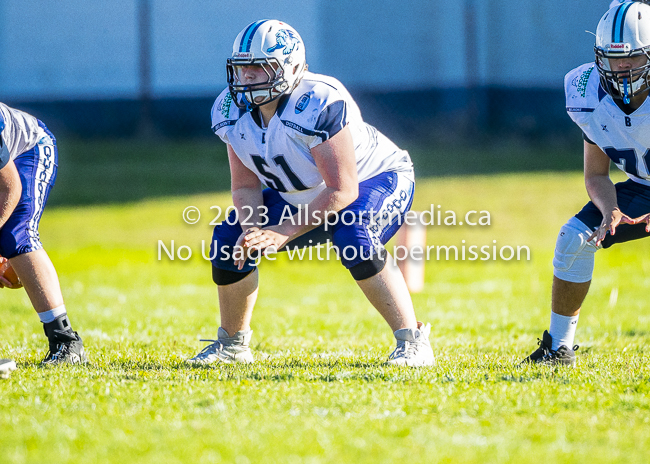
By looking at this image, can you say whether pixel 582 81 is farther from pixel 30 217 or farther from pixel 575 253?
pixel 30 217

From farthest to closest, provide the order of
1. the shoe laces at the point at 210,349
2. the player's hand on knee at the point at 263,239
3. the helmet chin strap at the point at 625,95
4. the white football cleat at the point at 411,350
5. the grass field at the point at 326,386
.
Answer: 1. the shoe laces at the point at 210,349
2. the white football cleat at the point at 411,350
3. the helmet chin strap at the point at 625,95
4. the player's hand on knee at the point at 263,239
5. the grass field at the point at 326,386

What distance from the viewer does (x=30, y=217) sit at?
14.0 feet

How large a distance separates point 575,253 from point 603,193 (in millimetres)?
352

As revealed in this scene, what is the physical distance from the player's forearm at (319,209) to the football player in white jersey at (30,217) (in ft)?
4.42

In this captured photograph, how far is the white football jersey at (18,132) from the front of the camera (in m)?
4.16

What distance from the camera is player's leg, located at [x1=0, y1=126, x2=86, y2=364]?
13.8 feet

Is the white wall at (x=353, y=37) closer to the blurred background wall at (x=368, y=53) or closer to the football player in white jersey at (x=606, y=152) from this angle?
the blurred background wall at (x=368, y=53)

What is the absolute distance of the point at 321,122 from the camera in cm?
399

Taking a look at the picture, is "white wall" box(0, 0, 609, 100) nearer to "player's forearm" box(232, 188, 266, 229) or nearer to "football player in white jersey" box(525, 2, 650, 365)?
"player's forearm" box(232, 188, 266, 229)

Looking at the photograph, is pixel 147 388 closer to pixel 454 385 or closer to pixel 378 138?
pixel 454 385

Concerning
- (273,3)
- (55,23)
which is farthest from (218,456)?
(55,23)

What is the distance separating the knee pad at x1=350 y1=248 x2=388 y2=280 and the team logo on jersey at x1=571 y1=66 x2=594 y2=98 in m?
1.42

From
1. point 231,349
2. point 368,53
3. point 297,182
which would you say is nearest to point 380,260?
point 297,182

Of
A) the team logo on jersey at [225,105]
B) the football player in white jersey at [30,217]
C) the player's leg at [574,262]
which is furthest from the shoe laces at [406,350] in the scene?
the football player in white jersey at [30,217]
